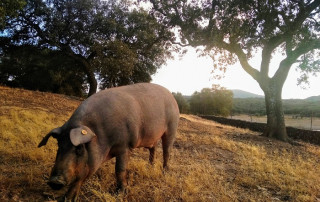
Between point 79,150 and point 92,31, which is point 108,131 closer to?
point 79,150

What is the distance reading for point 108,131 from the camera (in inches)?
153

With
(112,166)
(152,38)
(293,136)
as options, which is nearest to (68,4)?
(152,38)

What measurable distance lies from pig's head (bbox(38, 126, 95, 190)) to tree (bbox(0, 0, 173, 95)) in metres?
15.3

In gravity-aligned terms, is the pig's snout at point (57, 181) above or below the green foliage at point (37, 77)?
below

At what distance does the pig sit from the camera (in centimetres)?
330

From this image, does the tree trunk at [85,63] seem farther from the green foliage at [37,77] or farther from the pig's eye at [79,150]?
the pig's eye at [79,150]

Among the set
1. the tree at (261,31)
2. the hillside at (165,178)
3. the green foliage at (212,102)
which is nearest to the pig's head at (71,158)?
the hillside at (165,178)

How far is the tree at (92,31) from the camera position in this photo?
60.8ft

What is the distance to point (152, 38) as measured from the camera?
20094 millimetres

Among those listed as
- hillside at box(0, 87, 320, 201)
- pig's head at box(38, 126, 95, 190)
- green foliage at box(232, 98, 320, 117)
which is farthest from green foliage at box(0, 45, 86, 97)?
green foliage at box(232, 98, 320, 117)

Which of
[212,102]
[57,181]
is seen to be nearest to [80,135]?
[57,181]

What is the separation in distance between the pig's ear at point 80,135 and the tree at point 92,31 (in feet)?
50.3

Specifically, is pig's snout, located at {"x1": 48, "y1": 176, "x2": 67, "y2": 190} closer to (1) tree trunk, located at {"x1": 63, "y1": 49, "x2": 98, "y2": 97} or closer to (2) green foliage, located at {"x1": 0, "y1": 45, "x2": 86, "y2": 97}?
(1) tree trunk, located at {"x1": 63, "y1": 49, "x2": 98, "y2": 97}

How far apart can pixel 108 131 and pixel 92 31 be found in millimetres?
17489
